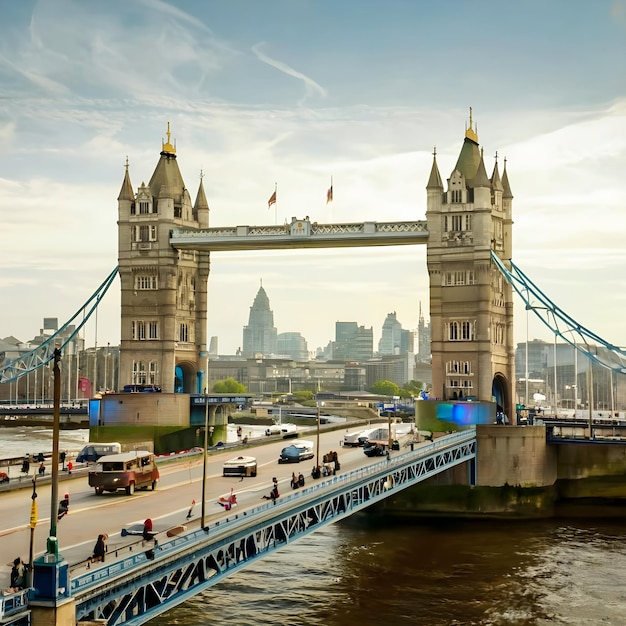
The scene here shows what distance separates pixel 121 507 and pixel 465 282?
5239 centimetres

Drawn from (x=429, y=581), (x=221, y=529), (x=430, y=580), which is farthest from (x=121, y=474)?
(x=430, y=580)

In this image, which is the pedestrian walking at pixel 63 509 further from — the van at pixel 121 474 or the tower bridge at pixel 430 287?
the tower bridge at pixel 430 287

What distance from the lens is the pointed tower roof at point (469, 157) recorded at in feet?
312

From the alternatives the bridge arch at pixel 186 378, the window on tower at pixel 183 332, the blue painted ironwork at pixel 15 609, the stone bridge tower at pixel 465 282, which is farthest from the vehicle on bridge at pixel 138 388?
the blue painted ironwork at pixel 15 609

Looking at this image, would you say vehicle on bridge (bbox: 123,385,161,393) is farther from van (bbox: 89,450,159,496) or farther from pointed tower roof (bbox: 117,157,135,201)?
van (bbox: 89,450,159,496)

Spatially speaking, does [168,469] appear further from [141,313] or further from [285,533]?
[141,313]

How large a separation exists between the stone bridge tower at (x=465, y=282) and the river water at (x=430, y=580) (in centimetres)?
1858

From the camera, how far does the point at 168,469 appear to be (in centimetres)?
6681

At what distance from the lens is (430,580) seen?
Answer: 58656 mm

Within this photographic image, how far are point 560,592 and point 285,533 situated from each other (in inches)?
782

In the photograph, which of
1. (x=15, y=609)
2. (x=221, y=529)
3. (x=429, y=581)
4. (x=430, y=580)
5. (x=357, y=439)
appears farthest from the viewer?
(x=357, y=439)

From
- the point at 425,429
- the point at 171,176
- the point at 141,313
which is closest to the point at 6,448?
the point at 141,313

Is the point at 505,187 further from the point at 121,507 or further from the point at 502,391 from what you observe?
the point at 121,507

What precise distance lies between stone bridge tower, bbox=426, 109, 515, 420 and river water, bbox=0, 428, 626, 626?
18576 millimetres
